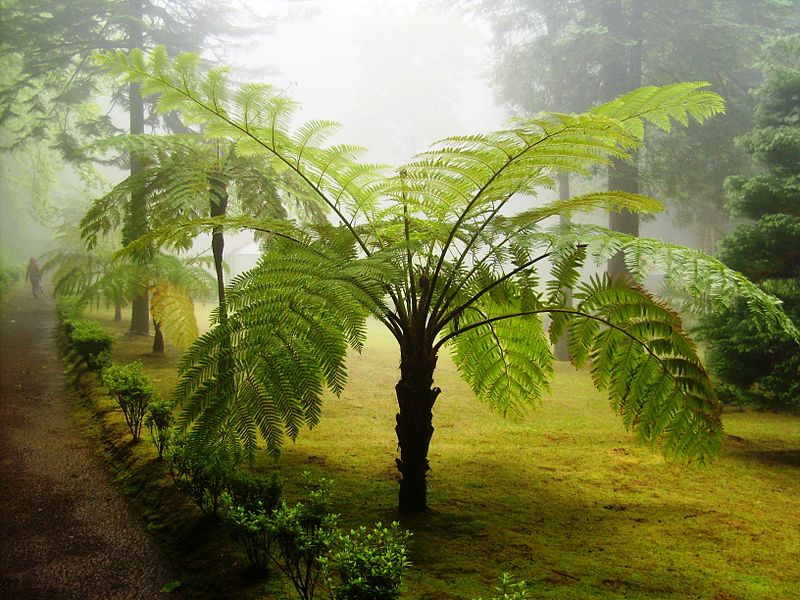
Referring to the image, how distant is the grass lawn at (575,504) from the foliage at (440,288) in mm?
421

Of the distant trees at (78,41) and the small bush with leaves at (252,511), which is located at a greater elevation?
the distant trees at (78,41)

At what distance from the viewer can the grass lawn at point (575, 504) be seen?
2064mm

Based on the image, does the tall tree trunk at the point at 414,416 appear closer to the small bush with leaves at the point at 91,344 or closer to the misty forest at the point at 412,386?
the misty forest at the point at 412,386

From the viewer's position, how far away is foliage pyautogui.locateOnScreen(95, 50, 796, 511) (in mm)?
1667

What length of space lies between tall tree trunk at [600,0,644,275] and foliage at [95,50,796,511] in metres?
4.69

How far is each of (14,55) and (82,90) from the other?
100 centimetres

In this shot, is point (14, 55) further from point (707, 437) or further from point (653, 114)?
point (707, 437)

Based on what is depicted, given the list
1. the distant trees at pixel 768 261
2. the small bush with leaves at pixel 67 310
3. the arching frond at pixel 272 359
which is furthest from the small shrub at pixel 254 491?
the small bush with leaves at pixel 67 310

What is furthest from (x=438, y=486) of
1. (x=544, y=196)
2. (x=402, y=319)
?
(x=544, y=196)

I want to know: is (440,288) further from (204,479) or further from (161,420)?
(161,420)

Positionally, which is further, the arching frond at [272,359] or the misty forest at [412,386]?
the misty forest at [412,386]

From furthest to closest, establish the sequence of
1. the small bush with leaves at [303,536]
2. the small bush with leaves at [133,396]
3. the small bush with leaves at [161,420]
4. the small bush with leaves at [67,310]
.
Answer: the small bush with leaves at [67,310] → the small bush with leaves at [133,396] → the small bush with leaves at [161,420] → the small bush with leaves at [303,536]

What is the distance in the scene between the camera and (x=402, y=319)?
2.50 metres

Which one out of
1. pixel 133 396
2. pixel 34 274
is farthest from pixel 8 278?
pixel 133 396
